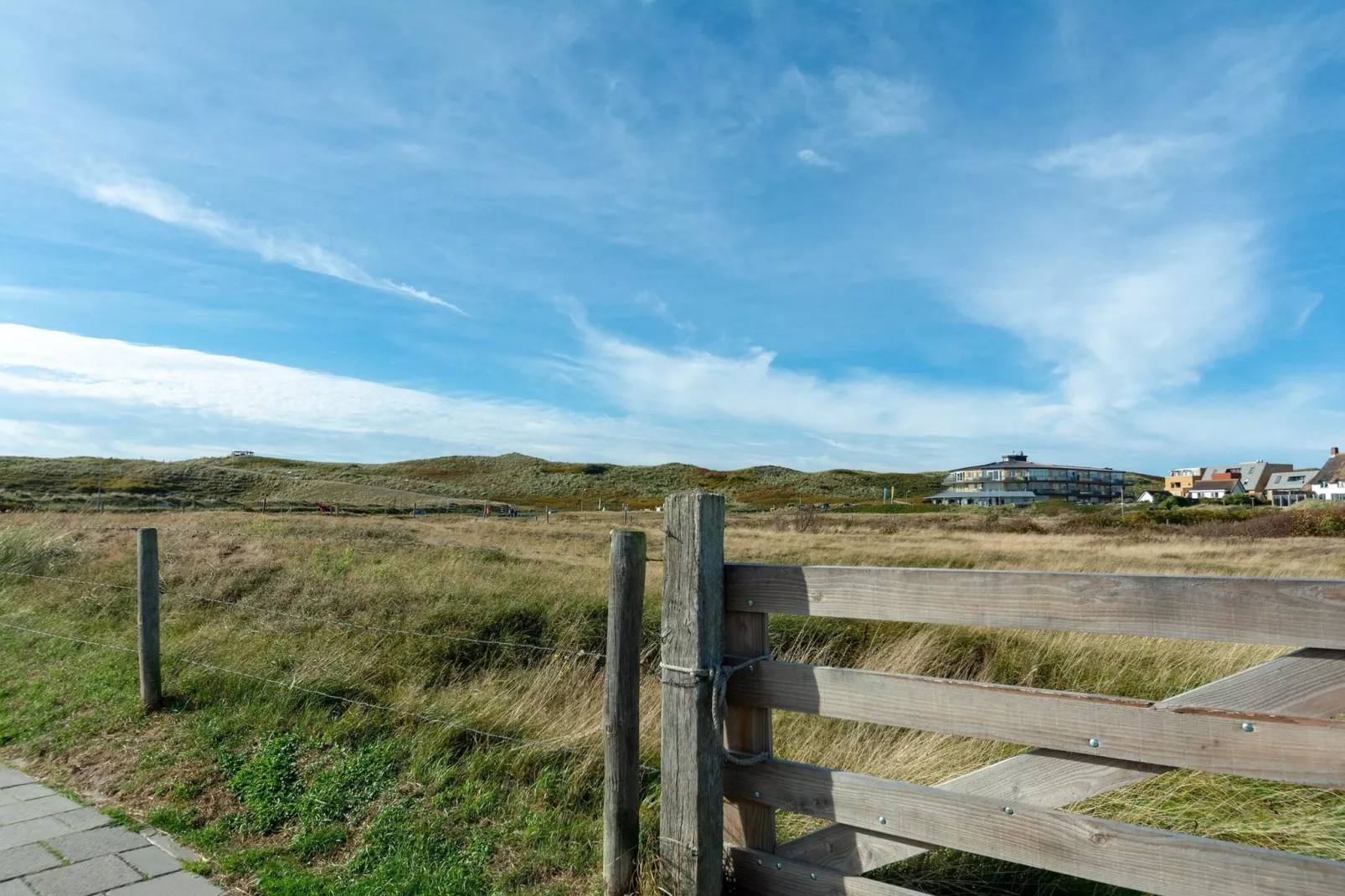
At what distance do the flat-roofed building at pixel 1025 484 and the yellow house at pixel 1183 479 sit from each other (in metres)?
6.90

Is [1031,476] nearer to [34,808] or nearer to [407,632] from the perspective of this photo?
[407,632]

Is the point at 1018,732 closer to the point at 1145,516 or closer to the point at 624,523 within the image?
the point at 624,523

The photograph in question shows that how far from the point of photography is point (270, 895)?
3.83m

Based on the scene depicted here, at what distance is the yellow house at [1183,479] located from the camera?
113588 millimetres

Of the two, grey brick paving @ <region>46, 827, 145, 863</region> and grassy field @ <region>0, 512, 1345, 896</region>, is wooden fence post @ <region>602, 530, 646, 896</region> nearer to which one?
grassy field @ <region>0, 512, 1345, 896</region>

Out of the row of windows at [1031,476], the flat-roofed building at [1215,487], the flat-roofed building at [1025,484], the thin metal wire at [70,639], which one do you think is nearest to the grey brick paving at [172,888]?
the thin metal wire at [70,639]

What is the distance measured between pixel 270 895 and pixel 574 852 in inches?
54.8

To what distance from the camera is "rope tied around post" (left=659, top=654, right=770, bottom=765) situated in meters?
3.29

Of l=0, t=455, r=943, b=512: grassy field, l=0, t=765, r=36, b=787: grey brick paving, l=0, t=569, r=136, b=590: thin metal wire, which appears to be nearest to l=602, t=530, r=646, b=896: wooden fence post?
l=0, t=765, r=36, b=787: grey brick paving

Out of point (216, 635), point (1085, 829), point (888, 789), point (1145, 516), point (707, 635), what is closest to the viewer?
point (1085, 829)

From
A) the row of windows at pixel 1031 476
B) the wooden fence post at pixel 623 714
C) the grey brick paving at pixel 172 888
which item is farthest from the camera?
the row of windows at pixel 1031 476

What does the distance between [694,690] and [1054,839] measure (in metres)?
1.33

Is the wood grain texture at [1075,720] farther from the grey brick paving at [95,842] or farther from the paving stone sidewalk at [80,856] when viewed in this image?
the grey brick paving at [95,842]

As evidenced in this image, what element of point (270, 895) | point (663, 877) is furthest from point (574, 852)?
point (270, 895)
